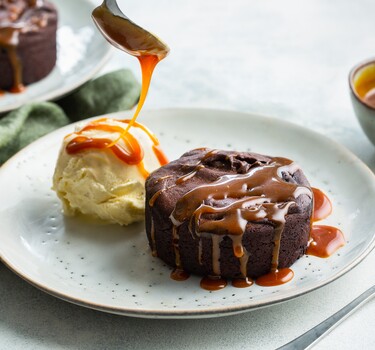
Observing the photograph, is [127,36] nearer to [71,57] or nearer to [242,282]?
[242,282]

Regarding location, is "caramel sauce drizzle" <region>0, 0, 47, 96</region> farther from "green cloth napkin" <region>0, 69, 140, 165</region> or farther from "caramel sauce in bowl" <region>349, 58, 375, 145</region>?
"caramel sauce in bowl" <region>349, 58, 375, 145</region>

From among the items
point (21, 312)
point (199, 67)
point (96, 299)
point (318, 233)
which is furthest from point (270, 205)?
point (199, 67)

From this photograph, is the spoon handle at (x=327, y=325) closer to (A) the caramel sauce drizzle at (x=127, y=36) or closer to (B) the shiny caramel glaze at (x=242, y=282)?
(B) the shiny caramel glaze at (x=242, y=282)

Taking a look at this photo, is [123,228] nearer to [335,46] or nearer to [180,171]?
[180,171]

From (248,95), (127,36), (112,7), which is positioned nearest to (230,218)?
(127,36)

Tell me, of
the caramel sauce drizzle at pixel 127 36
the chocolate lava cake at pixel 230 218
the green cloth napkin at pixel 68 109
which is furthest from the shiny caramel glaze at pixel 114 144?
the green cloth napkin at pixel 68 109

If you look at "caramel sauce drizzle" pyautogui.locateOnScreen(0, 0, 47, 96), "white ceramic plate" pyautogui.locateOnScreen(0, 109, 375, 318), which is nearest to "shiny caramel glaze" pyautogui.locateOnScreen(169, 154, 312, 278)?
"white ceramic plate" pyautogui.locateOnScreen(0, 109, 375, 318)

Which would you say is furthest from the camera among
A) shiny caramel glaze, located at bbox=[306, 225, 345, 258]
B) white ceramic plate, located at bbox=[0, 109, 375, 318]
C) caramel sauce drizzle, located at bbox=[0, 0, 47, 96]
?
caramel sauce drizzle, located at bbox=[0, 0, 47, 96]
